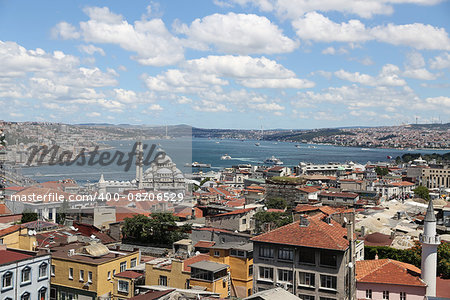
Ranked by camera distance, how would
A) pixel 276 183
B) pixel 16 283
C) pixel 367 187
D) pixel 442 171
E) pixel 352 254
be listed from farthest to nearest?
pixel 442 171, pixel 367 187, pixel 276 183, pixel 352 254, pixel 16 283

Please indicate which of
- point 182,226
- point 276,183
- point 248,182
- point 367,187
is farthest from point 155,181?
point 182,226

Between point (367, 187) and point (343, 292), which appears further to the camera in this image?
point (367, 187)

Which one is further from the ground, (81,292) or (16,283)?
(16,283)

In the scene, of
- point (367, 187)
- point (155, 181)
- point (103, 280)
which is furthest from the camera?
point (155, 181)

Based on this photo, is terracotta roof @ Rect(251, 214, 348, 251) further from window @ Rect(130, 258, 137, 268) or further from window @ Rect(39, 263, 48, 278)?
window @ Rect(39, 263, 48, 278)

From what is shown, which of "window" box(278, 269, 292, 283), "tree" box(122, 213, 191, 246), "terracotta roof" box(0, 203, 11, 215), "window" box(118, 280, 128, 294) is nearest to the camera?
"window" box(278, 269, 292, 283)

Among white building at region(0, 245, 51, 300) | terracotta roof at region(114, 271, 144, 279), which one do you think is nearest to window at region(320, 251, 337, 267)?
terracotta roof at region(114, 271, 144, 279)

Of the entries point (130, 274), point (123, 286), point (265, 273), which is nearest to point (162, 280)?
point (130, 274)

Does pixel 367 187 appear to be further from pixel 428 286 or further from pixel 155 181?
pixel 428 286
